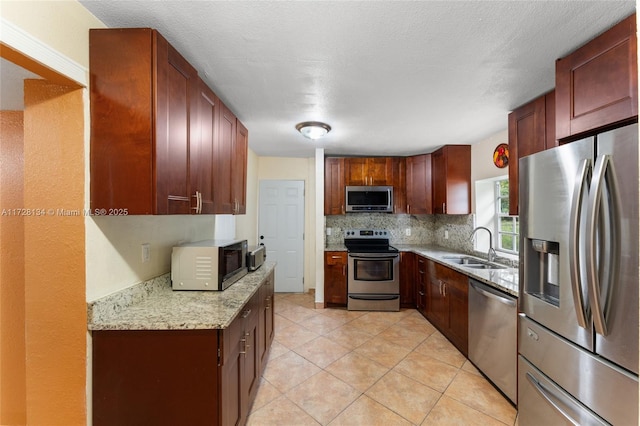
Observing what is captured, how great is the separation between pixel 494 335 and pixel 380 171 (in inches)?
103

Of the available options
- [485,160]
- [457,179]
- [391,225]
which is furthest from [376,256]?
[485,160]

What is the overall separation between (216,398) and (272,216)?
332 cm

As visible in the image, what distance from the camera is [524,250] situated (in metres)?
1.58

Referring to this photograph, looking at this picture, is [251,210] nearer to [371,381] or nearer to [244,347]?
[244,347]

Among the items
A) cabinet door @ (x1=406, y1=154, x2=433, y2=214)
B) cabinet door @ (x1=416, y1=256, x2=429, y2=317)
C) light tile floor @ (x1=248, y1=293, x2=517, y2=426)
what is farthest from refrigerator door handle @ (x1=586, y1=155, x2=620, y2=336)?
cabinet door @ (x1=406, y1=154, x2=433, y2=214)

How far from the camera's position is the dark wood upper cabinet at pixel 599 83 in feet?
3.87

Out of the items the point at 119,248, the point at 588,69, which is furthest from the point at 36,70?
the point at 588,69

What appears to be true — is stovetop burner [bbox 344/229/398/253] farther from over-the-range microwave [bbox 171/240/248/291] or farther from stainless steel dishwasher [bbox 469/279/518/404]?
over-the-range microwave [bbox 171/240/248/291]

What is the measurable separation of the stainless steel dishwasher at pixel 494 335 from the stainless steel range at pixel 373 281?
1.30 m

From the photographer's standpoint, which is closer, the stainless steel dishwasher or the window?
the stainless steel dishwasher

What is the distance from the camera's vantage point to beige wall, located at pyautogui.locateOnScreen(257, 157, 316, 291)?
440 centimetres

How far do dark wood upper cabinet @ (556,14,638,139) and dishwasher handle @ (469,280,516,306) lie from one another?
117 cm

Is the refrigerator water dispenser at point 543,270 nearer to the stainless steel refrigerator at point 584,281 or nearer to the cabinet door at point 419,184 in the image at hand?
the stainless steel refrigerator at point 584,281

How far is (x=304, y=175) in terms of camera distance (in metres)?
4.42
